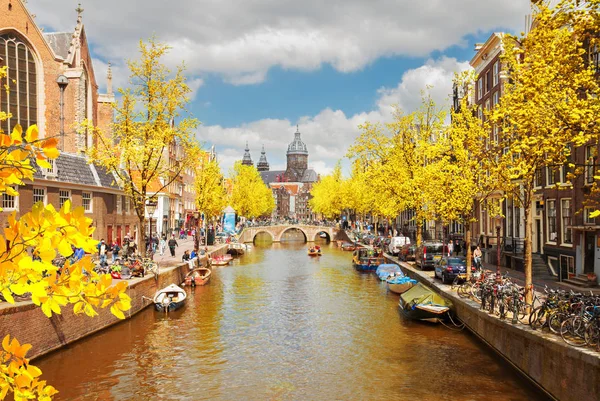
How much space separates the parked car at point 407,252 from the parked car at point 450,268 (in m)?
13.4

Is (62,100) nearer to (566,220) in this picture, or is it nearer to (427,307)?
(427,307)

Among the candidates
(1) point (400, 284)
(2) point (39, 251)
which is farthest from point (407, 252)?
(2) point (39, 251)

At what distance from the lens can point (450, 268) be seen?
1296 inches

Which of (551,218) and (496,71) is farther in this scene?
(496,71)

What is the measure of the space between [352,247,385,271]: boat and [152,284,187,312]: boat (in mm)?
22836

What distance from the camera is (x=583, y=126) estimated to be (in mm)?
12805

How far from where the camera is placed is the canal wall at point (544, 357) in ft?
45.8

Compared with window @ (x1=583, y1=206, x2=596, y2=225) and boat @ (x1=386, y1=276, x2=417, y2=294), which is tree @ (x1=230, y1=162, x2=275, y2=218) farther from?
window @ (x1=583, y1=206, x2=596, y2=225)

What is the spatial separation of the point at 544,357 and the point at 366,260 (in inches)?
1332

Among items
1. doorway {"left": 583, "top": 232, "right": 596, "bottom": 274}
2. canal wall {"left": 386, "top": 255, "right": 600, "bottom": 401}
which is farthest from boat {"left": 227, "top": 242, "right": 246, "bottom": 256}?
Answer: canal wall {"left": 386, "top": 255, "right": 600, "bottom": 401}

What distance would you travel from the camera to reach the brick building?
1642 inches

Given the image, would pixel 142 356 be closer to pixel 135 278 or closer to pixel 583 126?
pixel 135 278

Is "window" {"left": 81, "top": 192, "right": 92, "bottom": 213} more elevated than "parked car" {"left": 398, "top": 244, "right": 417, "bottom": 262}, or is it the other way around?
"window" {"left": 81, "top": 192, "right": 92, "bottom": 213}

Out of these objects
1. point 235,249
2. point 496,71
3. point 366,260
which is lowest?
point 235,249
